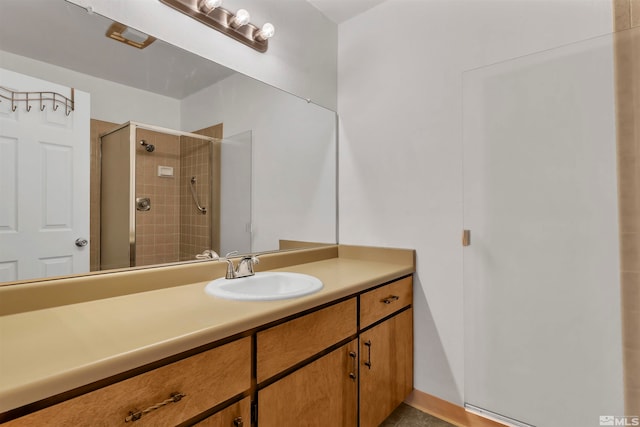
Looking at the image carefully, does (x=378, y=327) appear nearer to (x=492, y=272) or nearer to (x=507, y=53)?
(x=492, y=272)

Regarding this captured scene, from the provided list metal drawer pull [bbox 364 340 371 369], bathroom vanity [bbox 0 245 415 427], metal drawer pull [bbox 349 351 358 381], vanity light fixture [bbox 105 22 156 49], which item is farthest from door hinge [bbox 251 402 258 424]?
vanity light fixture [bbox 105 22 156 49]

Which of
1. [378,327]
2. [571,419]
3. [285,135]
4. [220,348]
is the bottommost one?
[571,419]

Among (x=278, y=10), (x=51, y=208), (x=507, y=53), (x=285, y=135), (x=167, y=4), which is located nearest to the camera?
(x=51, y=208)

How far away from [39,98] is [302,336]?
3.80 ft

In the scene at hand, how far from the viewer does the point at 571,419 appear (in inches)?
53.2

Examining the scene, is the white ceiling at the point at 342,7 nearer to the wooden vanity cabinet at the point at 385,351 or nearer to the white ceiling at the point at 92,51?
the white ceiling at the point at 92,51

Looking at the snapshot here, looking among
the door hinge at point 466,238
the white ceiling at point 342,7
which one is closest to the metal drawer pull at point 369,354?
the door hinge at point 466,238

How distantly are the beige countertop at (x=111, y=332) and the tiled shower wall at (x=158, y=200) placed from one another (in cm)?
17

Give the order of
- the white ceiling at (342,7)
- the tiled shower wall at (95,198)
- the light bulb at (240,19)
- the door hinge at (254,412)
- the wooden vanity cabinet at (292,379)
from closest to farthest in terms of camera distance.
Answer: the wooden vanity cabinet at (292,379) → the door hinge at (254,412) → the tiled shower wall at (95,198) → the light bulb at (240,19) → the white ceiling at (342,7)

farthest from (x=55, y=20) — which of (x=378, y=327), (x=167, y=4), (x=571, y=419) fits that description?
(x=571, y=419)

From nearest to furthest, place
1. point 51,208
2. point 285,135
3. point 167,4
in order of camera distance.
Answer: point 51,208, point 167,4, point 285,135

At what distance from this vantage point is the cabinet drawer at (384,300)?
141 centimetres

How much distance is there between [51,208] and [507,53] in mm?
2007

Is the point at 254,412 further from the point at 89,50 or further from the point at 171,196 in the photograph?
the point at 89,50
